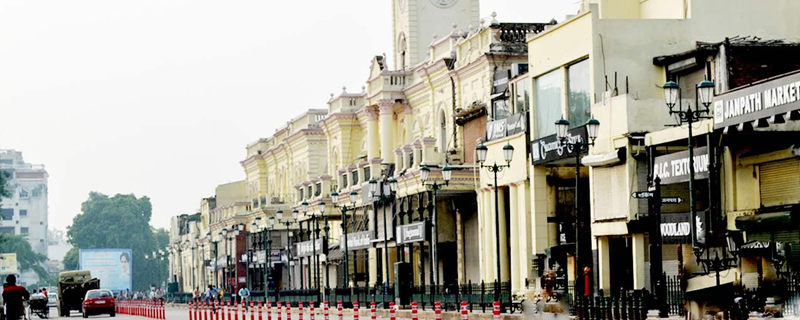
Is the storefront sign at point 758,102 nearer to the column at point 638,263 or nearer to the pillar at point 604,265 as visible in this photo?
the column at point 638,263

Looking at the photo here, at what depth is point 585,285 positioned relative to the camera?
45.2m

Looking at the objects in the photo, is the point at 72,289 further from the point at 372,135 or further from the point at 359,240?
the point at 372,135

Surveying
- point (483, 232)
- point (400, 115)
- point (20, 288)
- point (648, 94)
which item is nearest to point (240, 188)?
point (400, 115)

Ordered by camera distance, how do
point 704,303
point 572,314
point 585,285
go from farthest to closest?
point 585,285 < point 572,314 < point 704,303

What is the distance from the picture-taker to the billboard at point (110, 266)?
154 m

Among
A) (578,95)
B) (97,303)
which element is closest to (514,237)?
(578,95)

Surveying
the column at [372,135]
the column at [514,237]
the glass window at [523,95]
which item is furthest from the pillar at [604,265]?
Result: the column at [372,135]

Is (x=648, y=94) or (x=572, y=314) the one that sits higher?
(x=648, y=94)

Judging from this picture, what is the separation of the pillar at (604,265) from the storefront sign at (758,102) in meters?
9.29

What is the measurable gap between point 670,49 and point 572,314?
372 inches

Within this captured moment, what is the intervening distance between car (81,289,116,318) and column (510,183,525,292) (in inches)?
841

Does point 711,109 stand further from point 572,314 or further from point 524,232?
point 524,232

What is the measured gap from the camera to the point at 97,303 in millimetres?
67562

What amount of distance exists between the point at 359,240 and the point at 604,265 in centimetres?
2878
